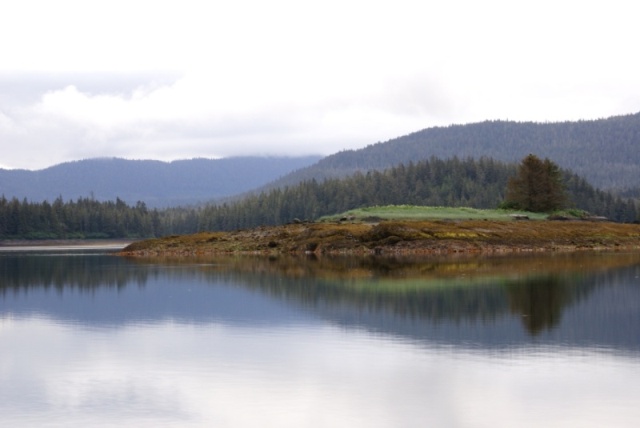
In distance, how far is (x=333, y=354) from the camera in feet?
69.9

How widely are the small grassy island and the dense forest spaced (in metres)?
72.2

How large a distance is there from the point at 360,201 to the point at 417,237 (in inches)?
4007

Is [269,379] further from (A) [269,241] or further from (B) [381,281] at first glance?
(A) [269,241]

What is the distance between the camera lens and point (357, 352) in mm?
21516

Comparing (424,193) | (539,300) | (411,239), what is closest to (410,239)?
(411,239)

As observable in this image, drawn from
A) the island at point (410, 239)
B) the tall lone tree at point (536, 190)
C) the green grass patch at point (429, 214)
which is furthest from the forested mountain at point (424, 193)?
the island at point (410, 239)

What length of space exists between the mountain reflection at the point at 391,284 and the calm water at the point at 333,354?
0.59ft

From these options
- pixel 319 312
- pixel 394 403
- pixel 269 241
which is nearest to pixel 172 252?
pixel 269 241

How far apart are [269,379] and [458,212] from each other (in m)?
78.2

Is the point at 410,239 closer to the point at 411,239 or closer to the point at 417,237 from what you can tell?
the point at 411,239

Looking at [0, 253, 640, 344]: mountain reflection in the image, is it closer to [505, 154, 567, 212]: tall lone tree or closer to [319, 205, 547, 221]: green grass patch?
[319, 205, 547, 221]: green grass patch

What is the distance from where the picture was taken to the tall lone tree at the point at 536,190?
9981 centimetres

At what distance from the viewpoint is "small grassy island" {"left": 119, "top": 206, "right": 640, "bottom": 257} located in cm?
7338

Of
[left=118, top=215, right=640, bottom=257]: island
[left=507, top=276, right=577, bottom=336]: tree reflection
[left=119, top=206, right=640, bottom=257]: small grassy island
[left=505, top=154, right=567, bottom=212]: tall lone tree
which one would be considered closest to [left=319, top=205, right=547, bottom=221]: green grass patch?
[left=119, top=206, right=640, bottom=257]: small grassy island
